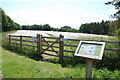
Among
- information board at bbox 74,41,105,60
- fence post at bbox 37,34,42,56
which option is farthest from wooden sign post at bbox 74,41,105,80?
fence post at bbox 37,34,42,56

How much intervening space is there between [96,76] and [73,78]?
32.7 inches

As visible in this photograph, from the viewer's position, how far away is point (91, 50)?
3920 millimetres

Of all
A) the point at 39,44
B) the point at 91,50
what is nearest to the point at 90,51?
the point at 91,50

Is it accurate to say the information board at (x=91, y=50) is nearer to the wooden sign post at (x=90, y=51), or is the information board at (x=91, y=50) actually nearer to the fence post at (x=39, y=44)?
the wooden sign post at (x=90, y=51)

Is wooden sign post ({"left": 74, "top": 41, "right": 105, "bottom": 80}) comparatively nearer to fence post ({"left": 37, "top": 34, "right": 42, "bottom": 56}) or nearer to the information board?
the information board

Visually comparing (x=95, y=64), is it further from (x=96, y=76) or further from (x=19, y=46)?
(x=19, y=46)

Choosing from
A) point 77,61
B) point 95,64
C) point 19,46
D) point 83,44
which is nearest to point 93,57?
point 83,44

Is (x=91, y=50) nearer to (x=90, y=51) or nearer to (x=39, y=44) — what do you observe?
(x=90, y=51)

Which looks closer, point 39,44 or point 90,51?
point 90,51

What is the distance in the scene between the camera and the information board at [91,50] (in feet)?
12.3

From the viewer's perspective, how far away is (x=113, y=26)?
2194 cm

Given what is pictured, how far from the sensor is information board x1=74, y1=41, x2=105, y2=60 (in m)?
A: 3.75

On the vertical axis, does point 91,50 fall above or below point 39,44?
above

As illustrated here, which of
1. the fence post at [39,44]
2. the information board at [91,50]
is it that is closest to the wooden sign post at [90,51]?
the information board at [91,50]
